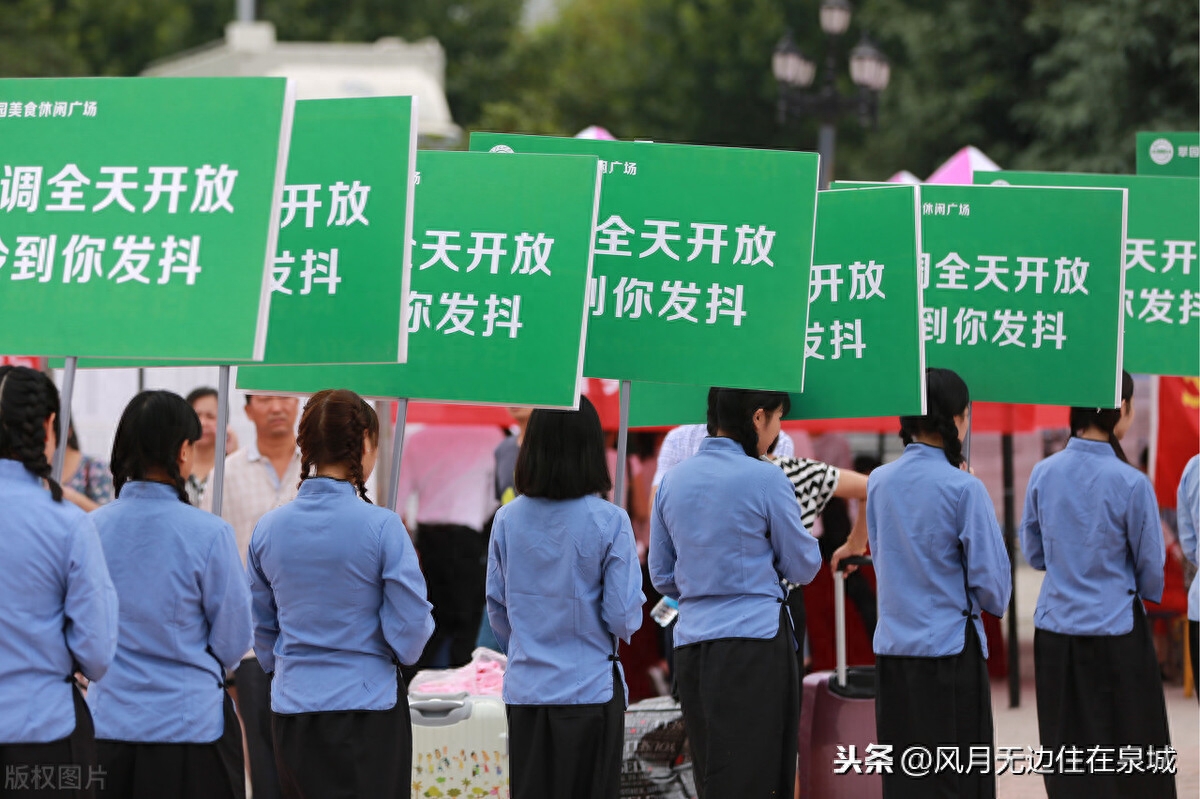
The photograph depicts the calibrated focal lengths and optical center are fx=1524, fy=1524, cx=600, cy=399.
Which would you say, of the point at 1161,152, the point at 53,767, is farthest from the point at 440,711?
the point at 1161,152

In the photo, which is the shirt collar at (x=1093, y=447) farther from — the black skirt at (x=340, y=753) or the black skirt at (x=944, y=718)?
the black skirt at (x=340, y=753)

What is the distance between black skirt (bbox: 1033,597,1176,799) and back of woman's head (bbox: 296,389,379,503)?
3062 millimetres

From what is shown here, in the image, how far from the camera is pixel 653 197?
17.4ft

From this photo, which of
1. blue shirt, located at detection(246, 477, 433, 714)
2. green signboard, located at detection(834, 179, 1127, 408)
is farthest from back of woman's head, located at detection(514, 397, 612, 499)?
green signboard, located at detection(834, 179, 1127, 408)

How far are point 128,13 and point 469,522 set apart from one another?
102ft

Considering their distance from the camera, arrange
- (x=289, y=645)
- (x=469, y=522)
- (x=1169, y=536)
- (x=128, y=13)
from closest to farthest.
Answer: (x=289, y=645), (x=469, y=522), (x=1169, y=536), (x=128, y=13)

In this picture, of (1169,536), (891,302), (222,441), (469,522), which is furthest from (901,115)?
(222,441)

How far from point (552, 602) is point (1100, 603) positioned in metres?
2.40

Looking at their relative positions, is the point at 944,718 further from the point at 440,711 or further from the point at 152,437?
the point at 152,437

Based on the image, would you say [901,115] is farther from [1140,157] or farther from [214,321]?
[214,321]

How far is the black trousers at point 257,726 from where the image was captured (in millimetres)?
5949

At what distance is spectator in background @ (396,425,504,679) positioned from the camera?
Answer: 29.4 ft

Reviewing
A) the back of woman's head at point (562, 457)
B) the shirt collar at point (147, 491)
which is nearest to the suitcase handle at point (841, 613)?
the back of woman's head at point (562, 457)

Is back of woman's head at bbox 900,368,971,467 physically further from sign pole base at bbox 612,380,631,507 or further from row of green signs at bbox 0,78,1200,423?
sign pole base at bbox 612,380,631,507
